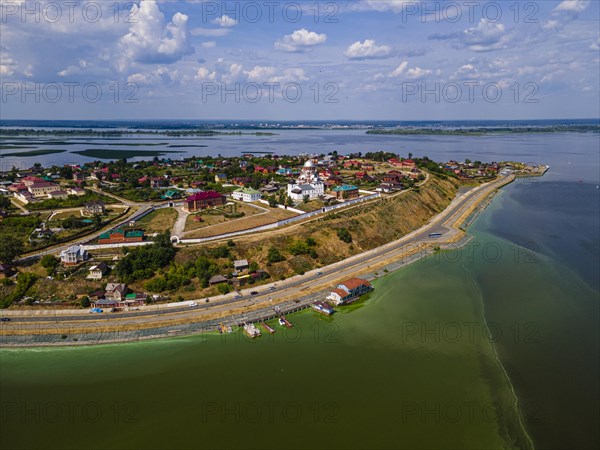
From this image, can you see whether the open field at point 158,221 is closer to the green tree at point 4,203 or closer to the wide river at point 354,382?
the green tree at point 4,203

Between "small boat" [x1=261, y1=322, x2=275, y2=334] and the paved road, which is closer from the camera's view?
"small boat" [x1=261, y1=322, x2=275, y2=334]

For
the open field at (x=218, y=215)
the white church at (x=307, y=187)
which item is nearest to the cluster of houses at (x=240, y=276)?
the open field at (x=218, y=215)

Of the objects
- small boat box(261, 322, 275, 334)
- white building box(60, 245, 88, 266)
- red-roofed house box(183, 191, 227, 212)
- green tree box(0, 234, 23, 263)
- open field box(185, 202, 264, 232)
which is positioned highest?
red-roofed house box(183, 191, 227, 212)

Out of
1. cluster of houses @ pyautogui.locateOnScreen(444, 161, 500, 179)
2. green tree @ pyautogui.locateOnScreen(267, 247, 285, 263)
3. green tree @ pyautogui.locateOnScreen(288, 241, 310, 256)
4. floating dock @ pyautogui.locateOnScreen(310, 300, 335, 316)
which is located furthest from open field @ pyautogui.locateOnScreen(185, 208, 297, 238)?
cluster of houses @ pyautogui.locateOnScreen(444, 161, 500, 179)

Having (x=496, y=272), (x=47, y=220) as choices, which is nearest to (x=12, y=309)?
(x=47, y=220)

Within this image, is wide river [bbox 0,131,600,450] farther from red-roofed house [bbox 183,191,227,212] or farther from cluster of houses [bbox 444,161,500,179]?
cluster of houses [bbox 444,161,500,179]

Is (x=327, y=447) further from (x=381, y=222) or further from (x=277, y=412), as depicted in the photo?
(x=381, y=222)

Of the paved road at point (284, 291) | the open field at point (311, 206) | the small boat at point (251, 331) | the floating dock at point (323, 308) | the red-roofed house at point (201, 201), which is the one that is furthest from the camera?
the open field at point (311, 206)

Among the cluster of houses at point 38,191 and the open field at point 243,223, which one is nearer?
the open field at point 243,223
